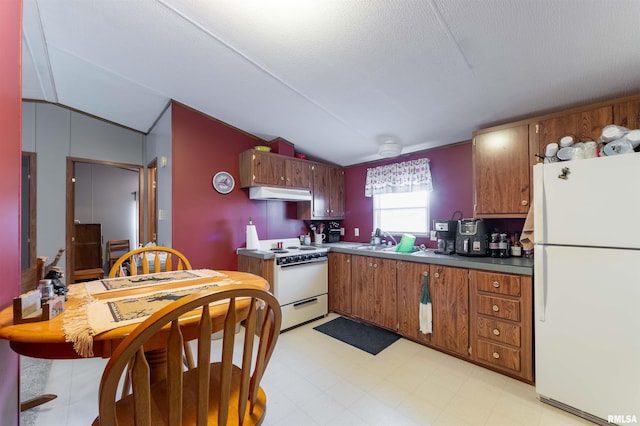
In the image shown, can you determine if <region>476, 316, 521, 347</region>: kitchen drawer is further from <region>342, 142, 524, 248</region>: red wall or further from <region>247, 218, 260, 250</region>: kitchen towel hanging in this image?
<region>247, 218, 260, 250</region>: kitchen towel hanging

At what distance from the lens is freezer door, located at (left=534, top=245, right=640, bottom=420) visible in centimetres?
147

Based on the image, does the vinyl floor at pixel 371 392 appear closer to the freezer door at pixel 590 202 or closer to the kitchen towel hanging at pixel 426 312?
the kitchen towel hanging at pixel 426 312

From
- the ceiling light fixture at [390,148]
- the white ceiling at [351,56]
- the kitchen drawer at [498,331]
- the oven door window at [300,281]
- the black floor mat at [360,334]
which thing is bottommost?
the black floor mat at [360,334]

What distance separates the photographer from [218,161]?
3057 millimetres

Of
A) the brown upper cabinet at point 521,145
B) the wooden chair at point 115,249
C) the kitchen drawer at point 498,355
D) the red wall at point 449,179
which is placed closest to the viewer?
the brown upper cabinet at point 521,145

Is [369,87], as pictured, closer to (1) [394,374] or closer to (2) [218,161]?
(2) [218,161]

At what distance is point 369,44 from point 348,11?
0.87 ft

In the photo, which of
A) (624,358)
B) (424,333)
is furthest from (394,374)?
(624,358)

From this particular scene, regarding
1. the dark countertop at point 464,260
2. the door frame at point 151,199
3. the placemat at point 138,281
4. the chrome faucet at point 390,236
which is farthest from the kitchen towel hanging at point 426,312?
the door frame at point 151,199

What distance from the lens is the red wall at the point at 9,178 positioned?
930mm

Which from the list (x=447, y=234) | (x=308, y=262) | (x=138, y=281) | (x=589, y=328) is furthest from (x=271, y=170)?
→ (x=589, y=328)

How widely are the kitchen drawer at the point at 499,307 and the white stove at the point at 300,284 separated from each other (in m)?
1.66

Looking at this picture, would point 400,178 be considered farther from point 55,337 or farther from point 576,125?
point 55,337

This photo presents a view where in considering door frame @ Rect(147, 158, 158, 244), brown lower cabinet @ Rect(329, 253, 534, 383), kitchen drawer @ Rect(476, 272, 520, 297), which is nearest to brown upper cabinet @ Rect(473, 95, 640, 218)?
kitchen drawer @ Rect(476, 272, 520, 297)
